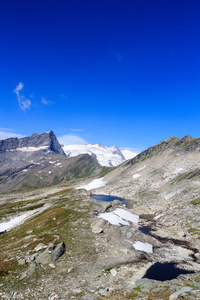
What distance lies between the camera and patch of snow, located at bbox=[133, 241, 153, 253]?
3941cm

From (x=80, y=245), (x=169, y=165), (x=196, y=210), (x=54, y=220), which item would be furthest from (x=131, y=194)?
(x=80, y=245)

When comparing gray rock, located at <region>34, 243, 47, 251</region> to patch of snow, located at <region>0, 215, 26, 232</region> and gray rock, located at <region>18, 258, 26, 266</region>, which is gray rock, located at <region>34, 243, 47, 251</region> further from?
patch of snow, located at <region>0, 215, 26, 232</region>

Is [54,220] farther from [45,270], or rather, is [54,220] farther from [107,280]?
[107,280]

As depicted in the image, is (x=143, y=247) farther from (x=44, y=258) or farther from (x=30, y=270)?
(x=30, y=270)

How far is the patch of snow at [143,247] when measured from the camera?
3941 cm

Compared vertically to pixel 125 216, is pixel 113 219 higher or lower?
higher

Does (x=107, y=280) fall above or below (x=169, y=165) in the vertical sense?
below

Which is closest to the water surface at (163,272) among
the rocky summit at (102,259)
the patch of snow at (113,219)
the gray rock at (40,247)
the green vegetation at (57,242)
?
the rocky summit at (102,259)

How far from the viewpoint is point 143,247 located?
133ft

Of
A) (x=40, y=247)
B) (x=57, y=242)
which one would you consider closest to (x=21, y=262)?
(x=40, y=247)

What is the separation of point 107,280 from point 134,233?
20905mm

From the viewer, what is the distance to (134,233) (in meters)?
46.4

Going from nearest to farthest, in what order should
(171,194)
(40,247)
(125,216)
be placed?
(40,247) → (125,216) → (171,194)

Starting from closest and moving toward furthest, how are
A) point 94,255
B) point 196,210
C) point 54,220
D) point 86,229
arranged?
point 94,255 < point 86,229 < point 54,220 < point 196,210
